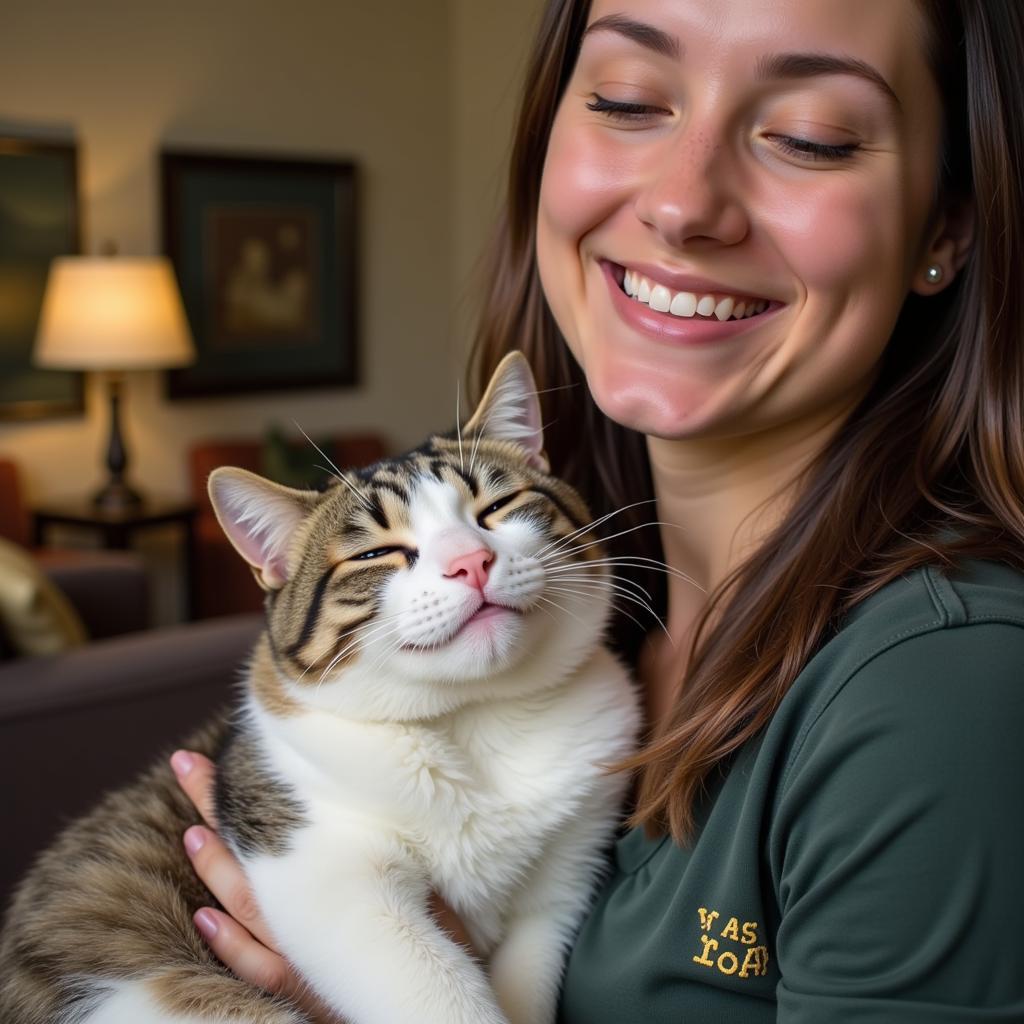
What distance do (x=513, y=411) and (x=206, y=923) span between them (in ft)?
2.19

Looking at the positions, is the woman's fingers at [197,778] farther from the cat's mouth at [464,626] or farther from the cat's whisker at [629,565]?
the cat's whisker at [629,565]

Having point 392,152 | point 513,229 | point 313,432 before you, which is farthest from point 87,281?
point 513,229

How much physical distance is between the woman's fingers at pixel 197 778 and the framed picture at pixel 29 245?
3.94 m

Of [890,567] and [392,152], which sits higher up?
[392,152]

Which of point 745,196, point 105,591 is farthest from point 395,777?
point 105,591

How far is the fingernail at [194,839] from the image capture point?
4.14 ft

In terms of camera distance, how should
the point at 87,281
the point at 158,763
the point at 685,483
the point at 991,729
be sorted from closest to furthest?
the point at 991,729, the point at 685,483, the point at 158,763, the point at 87,281

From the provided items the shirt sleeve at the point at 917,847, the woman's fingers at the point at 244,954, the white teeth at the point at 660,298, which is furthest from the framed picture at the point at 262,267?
the shirt sleeve at the point at 917,847

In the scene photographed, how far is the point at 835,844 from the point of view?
84cm

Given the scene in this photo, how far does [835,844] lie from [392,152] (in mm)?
6024

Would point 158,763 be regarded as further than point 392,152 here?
No

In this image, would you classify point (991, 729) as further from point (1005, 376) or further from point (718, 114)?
point (718, 114)

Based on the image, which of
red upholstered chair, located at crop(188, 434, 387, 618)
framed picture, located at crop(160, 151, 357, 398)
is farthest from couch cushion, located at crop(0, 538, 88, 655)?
framed picture, located at crop(160, 151, 357, 398)

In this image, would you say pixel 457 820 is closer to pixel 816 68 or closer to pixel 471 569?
pixel 471 569
